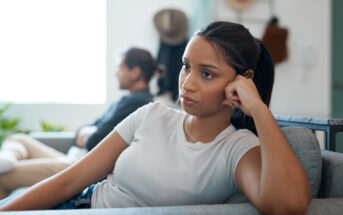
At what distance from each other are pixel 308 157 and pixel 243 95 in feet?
0.84

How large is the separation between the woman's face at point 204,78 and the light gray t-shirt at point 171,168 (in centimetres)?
12

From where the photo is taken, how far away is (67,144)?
2.47 metres

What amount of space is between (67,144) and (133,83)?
704 mm

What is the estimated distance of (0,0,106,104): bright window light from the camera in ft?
13.0

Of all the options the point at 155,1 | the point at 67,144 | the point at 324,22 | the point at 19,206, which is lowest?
the point at 67,144

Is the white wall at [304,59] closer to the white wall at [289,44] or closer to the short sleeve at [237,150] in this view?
the white wall at [289,44]

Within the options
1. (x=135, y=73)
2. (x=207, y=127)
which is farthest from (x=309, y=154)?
(x=135, y=73)

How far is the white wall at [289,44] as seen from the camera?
388cm

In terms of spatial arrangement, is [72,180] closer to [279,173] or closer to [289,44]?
[279,173]

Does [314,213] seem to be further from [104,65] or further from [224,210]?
[104,65]

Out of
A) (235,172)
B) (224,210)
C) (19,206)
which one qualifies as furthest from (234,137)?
(19,206)

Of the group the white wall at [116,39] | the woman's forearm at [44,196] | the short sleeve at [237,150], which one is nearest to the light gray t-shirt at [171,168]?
the short sleeve at [237,150]

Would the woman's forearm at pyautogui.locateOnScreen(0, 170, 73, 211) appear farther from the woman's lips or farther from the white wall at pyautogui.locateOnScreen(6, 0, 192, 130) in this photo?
the white wall at pyautogui.locateOnScreen(6, 0, 192, 130)

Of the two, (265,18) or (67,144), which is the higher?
(265,18)
